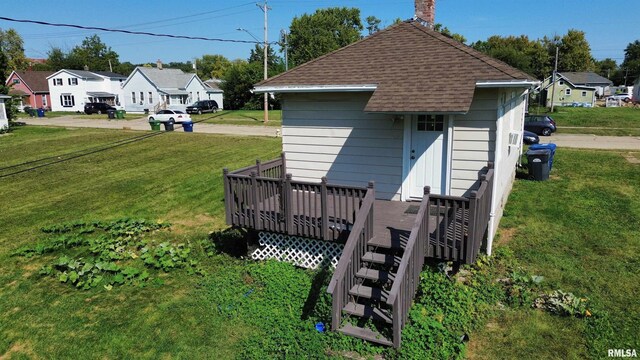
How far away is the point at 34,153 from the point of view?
22.7 meters

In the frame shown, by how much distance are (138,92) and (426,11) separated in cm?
4914

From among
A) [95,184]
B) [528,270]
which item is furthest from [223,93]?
[528,270]

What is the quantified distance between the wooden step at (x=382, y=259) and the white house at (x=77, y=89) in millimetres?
58065

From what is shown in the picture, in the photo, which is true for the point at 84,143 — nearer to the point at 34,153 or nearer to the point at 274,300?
the point at 34,153

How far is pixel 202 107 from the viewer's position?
4869 cm

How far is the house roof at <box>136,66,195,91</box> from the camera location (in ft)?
168

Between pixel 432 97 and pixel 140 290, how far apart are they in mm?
6155

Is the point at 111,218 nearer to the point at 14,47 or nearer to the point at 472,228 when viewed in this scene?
the point at 472,228

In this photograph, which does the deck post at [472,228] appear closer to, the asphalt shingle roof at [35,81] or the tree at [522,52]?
the tree at [522,52]

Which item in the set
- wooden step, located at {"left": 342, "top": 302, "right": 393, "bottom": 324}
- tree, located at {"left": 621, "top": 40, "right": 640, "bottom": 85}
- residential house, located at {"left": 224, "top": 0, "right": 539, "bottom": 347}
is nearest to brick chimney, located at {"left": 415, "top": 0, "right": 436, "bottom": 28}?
residential house, located at {"left": 224, "top": 0, "right": 539, "bottom": 347}

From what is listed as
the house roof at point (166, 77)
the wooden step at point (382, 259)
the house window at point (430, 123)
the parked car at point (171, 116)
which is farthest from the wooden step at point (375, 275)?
the house roof at point (166, 77)

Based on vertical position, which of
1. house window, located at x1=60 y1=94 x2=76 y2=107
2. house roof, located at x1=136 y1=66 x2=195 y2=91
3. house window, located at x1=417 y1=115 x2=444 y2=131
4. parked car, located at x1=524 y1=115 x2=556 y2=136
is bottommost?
parked car, located at x1=524 y1=115 x2=556 y2=136

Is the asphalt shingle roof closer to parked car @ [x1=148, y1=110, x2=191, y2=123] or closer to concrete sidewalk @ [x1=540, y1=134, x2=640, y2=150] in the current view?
parked car @ [x1=148, y1=110, x2=191, y2=123]

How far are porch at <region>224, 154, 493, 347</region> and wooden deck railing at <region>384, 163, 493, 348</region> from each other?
0.01 m
